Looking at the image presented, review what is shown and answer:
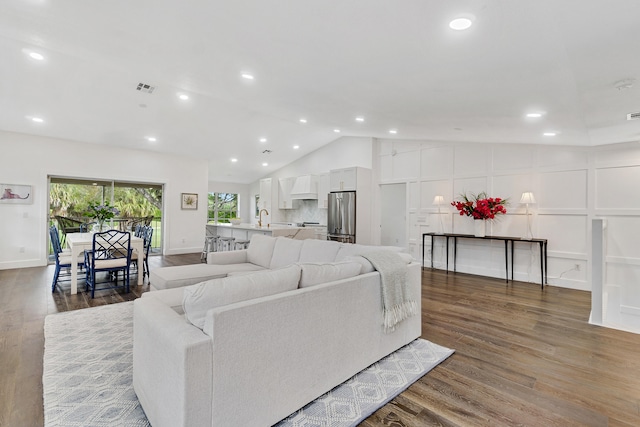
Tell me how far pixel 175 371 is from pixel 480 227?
18.4ft

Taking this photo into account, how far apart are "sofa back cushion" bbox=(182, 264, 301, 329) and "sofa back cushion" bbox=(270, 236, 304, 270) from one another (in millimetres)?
1820

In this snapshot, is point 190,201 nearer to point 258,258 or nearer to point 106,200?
point 106,200

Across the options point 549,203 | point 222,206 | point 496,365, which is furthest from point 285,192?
point 496,365

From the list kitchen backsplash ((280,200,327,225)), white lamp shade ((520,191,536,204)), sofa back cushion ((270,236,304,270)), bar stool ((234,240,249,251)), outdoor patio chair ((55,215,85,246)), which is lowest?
bar stool ((234,240,249,251))

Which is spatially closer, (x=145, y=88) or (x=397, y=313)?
(x=397, y=313)

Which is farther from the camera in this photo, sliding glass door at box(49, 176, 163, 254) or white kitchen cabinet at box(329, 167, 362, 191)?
white kitchen cabinet at box(329, 167, 362, 191)

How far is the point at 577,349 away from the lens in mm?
2678

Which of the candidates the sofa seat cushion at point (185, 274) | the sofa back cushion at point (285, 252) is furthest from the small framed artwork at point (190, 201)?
the sofa back cushion at point (285, 252)

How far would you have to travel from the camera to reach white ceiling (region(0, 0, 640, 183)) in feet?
6.24

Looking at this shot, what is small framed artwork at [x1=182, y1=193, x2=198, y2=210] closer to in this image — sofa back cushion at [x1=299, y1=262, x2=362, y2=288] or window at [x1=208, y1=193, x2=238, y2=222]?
window at [x1=208, y1=193, x2=238, y2=222]

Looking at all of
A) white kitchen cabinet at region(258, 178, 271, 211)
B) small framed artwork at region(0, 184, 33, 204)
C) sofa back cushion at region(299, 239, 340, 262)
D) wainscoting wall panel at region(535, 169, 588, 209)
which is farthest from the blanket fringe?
white kitchen cabinet at region(258, 178, 271, 211)

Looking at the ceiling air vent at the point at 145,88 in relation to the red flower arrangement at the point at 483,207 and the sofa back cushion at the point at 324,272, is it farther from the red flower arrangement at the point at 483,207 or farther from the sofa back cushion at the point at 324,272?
the red flower arrangement at the point at 483,207

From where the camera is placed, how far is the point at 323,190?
8.45m

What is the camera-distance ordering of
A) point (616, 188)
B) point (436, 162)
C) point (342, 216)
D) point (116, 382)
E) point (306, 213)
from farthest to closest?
point (306, 213) → point (342, 216) → point (436, 162) → point (616, 188) → point (116, 382)
